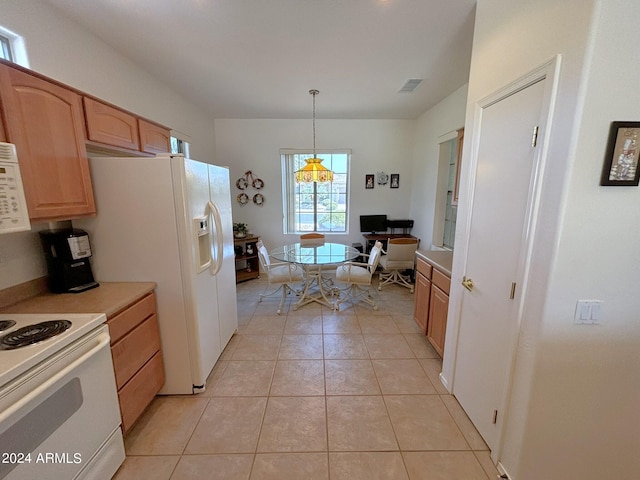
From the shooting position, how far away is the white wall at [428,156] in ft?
11.2

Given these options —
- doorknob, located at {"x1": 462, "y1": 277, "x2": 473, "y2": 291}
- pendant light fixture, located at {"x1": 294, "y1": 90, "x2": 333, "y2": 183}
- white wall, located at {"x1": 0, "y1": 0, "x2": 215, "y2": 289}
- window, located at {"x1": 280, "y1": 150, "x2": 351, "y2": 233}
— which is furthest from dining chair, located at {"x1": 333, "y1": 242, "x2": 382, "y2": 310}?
white wall, located at {"x1": 0, "y1": 0, "x2": 215, "y2": 289}

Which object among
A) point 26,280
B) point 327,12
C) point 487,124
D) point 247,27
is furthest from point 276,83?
point 26,280

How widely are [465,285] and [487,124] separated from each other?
1.06 metres

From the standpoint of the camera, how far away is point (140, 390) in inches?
68.4

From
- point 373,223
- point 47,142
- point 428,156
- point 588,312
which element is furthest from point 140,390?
point 428,156

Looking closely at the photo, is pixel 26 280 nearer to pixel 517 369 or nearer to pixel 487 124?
pixel 517 369

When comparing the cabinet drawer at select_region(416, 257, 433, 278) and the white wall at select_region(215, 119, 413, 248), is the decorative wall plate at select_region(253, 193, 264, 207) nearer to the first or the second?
the white wall at select_region(215, 119, 413, 248)

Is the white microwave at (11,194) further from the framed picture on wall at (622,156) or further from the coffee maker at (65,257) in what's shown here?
the framed picture on wall at (622,156)

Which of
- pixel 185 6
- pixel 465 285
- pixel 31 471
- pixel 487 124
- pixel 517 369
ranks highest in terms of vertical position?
pixel 185 6

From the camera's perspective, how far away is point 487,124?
5.39 ft

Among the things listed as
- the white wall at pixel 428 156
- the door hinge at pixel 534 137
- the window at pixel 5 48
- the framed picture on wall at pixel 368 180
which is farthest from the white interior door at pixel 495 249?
the framed picture on wall at pixel 368 180

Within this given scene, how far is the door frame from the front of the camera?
3.83ft

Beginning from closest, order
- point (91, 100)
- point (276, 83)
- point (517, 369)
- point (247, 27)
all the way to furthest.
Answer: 1. point (517, 369)
2. point (91, 100)
3. point (247, 27)
4. point (276, 83)

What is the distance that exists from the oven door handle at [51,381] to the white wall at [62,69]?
32.1 inches
